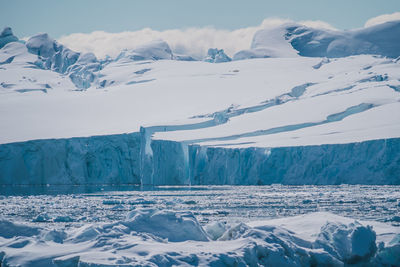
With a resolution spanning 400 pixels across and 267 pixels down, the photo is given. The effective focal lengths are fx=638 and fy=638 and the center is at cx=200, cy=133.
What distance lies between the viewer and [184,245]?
26.5 feet

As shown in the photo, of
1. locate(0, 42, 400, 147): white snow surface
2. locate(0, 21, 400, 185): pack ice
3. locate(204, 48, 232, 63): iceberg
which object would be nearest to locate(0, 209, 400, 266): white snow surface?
locate(0, 21, 400, 185): pack ice

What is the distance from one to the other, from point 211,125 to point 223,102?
6.06 metres

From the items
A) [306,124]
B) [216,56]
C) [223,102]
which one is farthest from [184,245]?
[216,56]

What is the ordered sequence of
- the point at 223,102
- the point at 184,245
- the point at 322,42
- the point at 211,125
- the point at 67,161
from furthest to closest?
1. the point at 322,42
2. the point at 223,102
3. the point at 211,125
4. the point at 67,161
5. the point at 184,245

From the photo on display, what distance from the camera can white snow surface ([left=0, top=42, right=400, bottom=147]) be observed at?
3177cm

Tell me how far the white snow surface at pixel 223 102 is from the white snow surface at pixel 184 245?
17667 millimetres

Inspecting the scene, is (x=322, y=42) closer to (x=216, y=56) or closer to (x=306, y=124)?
(x=216, y=56)

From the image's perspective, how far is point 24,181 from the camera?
29.5 meters

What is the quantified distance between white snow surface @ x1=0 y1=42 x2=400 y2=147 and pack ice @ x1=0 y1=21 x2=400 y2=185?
0.29ft

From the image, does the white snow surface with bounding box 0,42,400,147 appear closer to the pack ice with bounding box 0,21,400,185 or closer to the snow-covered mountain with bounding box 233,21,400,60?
the pack ice with bounding box 0,21,400,185

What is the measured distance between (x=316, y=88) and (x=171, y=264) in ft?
121

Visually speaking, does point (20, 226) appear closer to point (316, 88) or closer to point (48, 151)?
point (48, 151)

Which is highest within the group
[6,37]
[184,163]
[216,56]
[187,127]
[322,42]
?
[6,37]

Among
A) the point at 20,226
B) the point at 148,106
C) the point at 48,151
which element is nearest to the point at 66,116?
the point at 148,106
